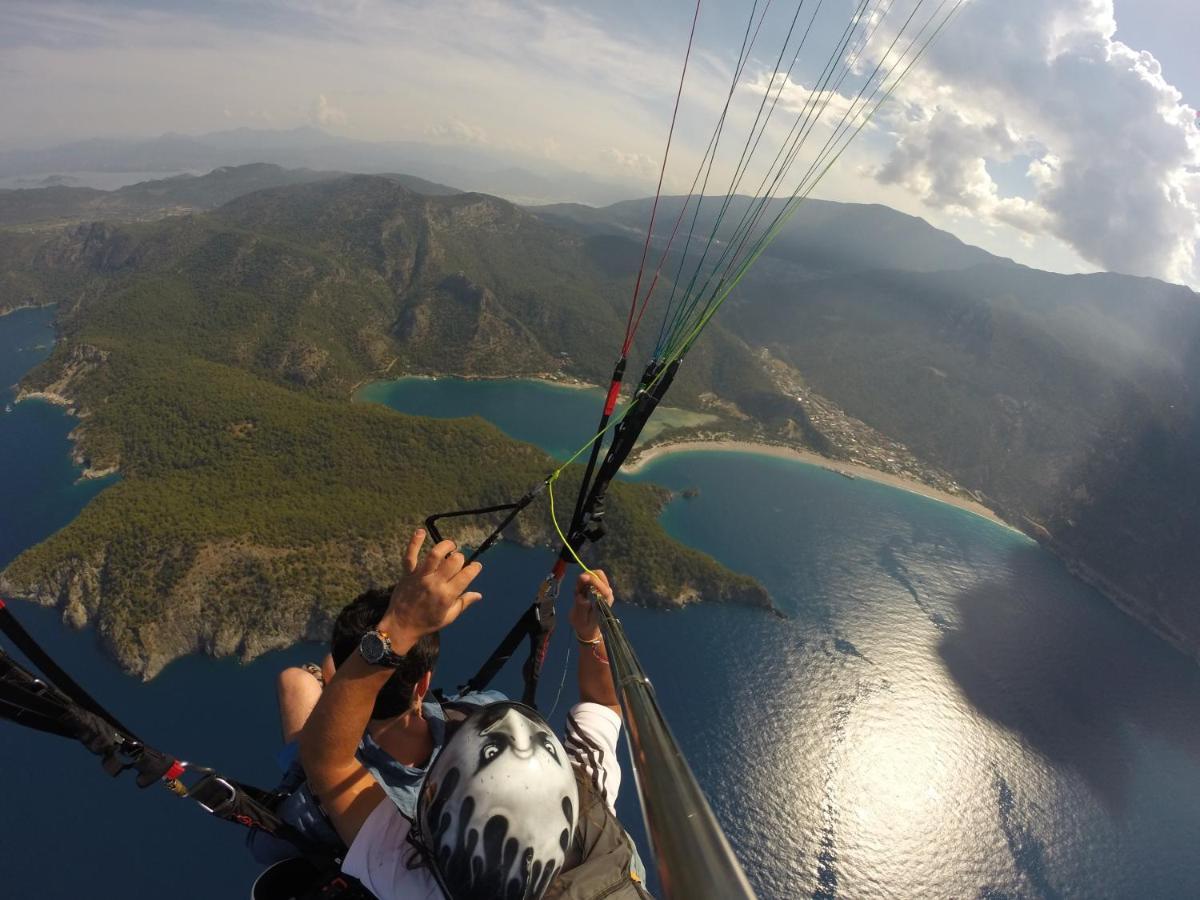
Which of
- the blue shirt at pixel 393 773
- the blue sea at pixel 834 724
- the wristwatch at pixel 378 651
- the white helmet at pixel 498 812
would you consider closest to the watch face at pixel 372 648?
the wristwatch at pixel 378 651

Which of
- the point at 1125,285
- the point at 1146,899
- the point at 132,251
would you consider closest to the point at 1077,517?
the point at 1146,899

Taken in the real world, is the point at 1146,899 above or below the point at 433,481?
below

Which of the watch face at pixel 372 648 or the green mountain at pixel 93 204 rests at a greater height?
the watch face at pixel 372 648

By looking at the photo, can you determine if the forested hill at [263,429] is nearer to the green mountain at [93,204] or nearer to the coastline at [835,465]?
the coastline at [835,465]

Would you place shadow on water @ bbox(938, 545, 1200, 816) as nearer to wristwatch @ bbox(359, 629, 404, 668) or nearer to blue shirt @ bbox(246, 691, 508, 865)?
blue shirt @ bbox(246, 691, 508, 865)

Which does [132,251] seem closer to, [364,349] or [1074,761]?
[364,349]

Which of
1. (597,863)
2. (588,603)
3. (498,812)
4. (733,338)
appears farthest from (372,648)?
(733,338)

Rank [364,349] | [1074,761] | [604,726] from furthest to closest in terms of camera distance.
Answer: [364,349] < [1074,761] < [604,726]
